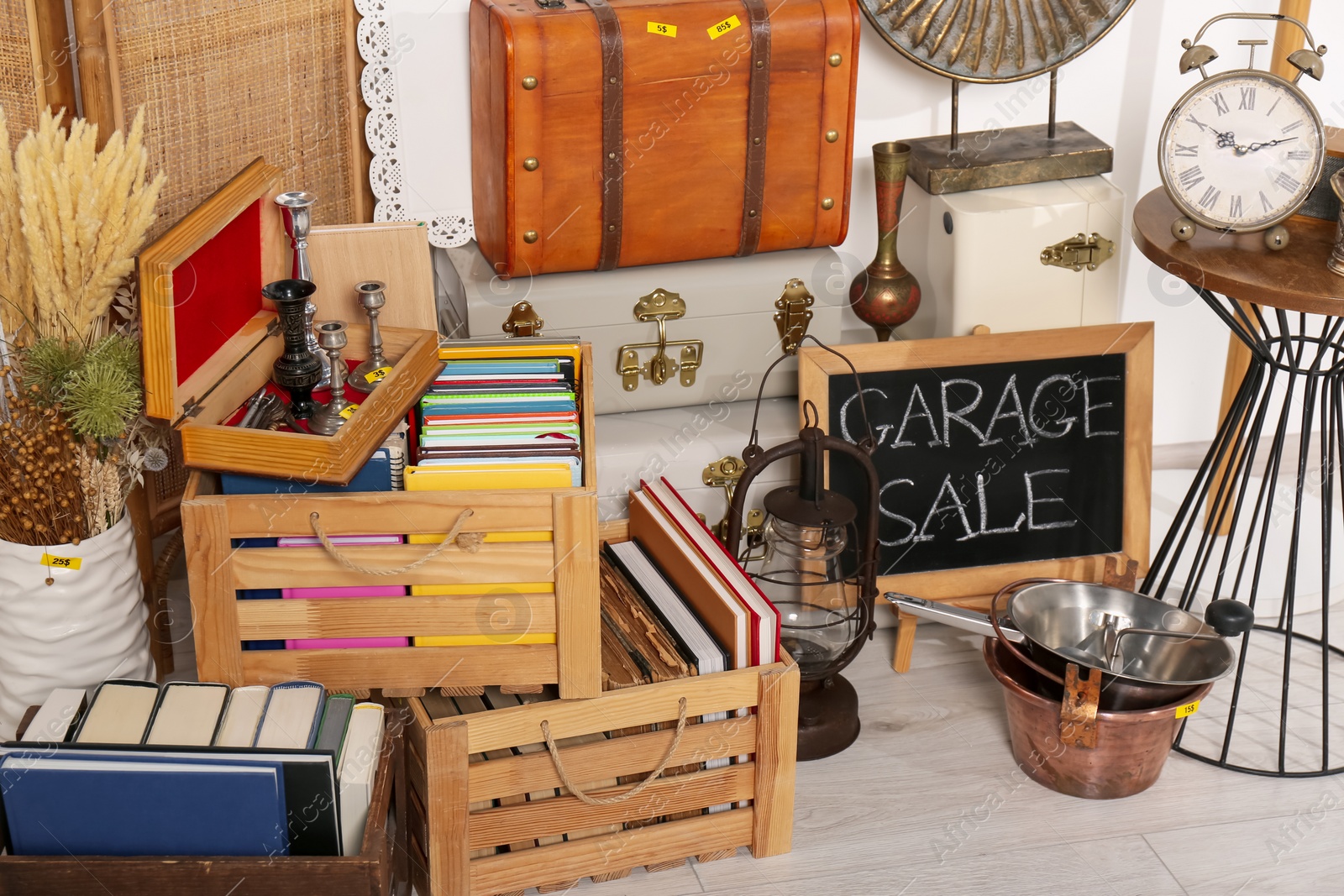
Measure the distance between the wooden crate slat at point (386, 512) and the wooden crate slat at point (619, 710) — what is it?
0.88 feet

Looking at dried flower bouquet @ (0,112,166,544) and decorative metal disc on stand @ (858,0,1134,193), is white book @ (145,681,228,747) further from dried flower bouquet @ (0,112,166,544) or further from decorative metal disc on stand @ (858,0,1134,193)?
decorative metal disc on stand @ (858,0,1134,193)

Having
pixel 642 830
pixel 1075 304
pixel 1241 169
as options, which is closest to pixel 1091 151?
pixel 1075 304

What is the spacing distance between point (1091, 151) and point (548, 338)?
1154 millimetres

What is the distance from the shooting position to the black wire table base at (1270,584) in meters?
2.15

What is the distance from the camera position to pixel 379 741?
69.9 inches

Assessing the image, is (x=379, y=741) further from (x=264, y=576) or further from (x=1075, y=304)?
(x=1075, y=304)

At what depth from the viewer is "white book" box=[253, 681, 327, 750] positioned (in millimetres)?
1716

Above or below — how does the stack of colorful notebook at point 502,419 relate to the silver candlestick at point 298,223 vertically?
below

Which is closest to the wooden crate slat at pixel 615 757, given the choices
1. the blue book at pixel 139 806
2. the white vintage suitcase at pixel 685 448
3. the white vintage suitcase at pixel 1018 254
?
the blue book at pixel 139 806

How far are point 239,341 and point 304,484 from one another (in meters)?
0.30

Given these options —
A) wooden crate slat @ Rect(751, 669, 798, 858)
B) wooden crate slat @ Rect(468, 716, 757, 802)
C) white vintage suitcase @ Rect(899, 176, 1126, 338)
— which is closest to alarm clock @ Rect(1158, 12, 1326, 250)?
white vintage suitcase @ Rect(899, 176, 1126, 338)

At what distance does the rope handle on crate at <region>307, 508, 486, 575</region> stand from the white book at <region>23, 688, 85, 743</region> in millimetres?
406

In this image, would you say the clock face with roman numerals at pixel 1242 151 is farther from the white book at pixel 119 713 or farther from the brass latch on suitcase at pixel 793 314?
the white book at pixel 119 713

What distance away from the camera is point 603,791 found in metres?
1.92
